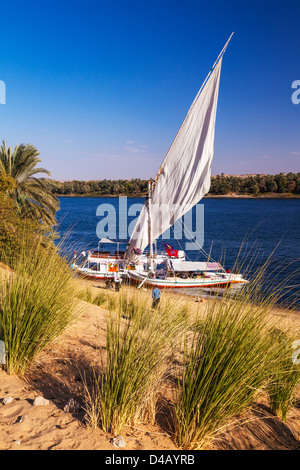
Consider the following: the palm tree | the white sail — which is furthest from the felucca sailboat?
the palm tree

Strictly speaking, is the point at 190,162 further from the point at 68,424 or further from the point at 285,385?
the point at 68,424

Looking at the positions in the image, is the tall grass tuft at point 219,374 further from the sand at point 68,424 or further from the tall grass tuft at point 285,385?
the tall grass tuft at point 285,385

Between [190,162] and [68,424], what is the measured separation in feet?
50.0

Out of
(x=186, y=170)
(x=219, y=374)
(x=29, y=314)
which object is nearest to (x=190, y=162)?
(x=186, y=170)

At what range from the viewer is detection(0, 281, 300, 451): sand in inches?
113

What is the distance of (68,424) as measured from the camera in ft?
10.2

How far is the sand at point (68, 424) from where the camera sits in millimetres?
2871

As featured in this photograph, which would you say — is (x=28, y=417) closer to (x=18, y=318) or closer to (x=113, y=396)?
(x=113, y=396)

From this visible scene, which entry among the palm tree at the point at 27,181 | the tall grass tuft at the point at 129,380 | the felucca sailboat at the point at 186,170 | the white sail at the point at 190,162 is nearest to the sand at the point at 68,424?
the tall grass tuft at the point at 129,380

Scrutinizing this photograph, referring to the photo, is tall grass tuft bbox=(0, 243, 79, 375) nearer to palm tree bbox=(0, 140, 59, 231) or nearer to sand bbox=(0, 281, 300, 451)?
sand bbox=(0, 281, 300, 451)

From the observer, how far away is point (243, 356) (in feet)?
10.7

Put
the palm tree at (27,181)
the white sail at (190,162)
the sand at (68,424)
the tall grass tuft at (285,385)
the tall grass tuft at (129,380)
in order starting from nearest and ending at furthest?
the sand at (68,424)
the tall grass tuft at (129,380)
the tall grass tuft at (285,385)
the white sail at (190,162)
the palm tree at (27,181)

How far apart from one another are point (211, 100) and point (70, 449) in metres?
15.8

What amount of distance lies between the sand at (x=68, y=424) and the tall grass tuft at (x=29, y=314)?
21cm
